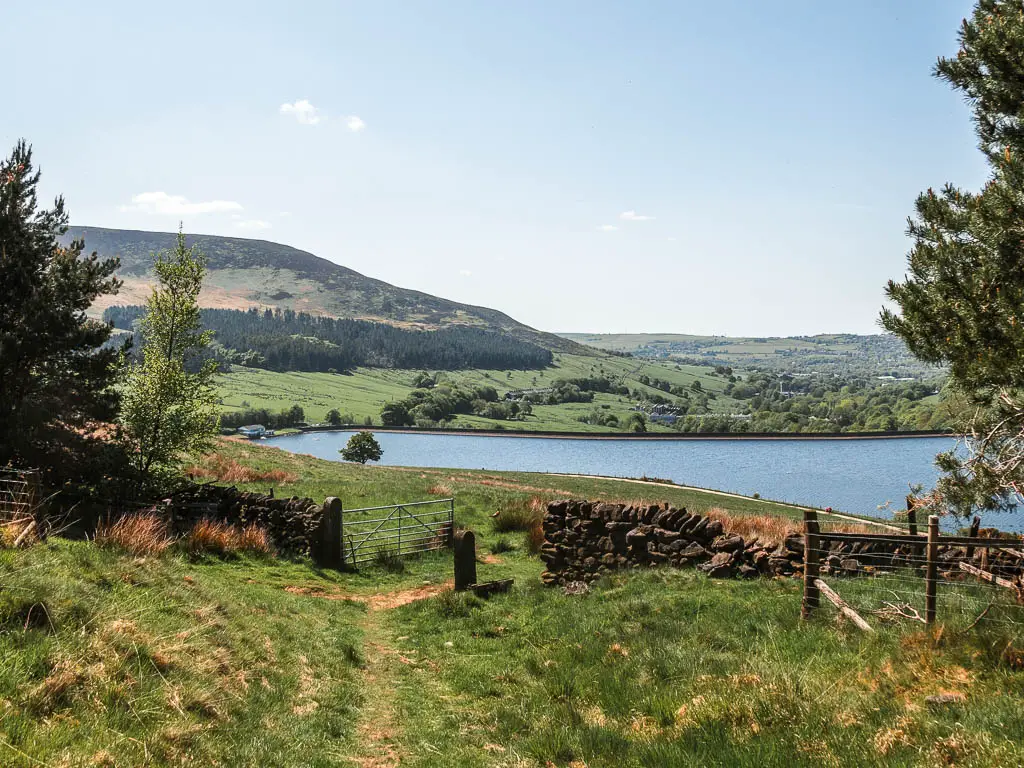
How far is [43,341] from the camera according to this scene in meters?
20.1

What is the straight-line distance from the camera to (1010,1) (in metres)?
10.4

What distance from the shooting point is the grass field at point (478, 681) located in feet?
18.3

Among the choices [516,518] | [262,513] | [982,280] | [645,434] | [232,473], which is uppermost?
[982,280]

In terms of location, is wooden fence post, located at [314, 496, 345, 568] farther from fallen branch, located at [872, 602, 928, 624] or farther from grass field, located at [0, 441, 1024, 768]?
fallen branch, located at [872, 602, 928, 624]

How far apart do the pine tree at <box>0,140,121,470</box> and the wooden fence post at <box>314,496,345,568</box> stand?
26.4 ft

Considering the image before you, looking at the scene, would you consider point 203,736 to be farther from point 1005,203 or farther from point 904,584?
point 1005,203

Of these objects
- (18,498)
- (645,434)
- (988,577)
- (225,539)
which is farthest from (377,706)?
(645,434)

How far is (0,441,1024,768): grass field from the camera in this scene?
558 cm

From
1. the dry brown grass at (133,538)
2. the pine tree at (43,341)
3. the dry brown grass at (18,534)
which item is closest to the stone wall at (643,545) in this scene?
the dry brown grass at (133,538)

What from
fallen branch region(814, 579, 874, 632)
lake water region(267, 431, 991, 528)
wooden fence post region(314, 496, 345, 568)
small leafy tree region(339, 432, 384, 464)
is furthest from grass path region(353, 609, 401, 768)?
small leafy tree region(339, 432, 384, 464)

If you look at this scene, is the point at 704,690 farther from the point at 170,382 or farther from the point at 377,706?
the point at 170,382

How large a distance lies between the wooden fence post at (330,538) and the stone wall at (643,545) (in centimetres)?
564

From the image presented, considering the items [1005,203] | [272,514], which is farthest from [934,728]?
[272,514]

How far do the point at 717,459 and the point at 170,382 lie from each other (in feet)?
369
